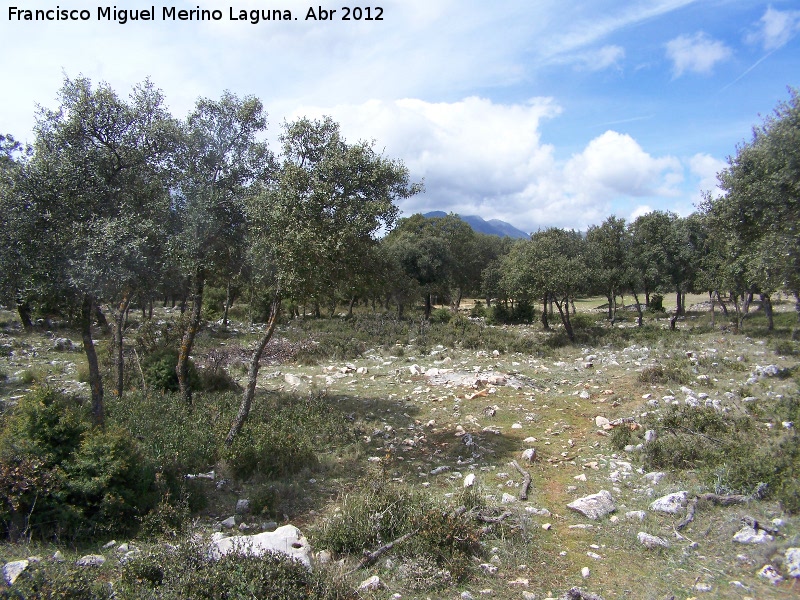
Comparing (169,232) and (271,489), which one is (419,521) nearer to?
(271,489)

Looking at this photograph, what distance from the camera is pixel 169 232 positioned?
10.7 metres

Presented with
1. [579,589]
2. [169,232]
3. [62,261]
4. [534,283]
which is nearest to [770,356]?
[534,283]

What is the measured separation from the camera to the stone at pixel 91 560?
219 inches

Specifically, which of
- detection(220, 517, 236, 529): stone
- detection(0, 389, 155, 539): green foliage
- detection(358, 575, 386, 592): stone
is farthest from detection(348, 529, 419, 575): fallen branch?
detection(0, 389, 155, 539): green foliage

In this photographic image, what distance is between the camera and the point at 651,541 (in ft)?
21.8

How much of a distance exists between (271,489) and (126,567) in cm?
343

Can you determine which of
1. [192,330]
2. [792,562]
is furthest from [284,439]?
[792,562]

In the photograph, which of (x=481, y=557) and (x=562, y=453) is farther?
(x=562, y=453)

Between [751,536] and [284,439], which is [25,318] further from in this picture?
[751,536]

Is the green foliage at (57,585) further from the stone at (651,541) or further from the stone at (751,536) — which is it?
the stone at (751,536)

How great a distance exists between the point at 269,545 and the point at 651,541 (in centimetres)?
518

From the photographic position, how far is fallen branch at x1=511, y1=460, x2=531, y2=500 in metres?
8.43

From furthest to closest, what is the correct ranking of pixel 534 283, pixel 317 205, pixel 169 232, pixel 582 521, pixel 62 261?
pixel 534 283, pixel 169 232, pixel 317 205, pixel 62 261, pixel 582 521

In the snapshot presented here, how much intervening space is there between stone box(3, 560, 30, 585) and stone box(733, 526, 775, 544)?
864cm
